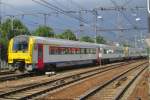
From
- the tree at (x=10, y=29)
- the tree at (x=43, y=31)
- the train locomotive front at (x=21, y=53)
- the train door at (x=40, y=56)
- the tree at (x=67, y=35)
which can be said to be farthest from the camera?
the tree at (x=67, y=35)

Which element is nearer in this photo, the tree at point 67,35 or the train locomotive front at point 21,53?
the train locomotive front at point 21,53

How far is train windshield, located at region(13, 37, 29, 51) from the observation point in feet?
101

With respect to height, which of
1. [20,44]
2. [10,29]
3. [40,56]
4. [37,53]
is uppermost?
[10,29]

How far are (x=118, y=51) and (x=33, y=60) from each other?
3836 centimetres

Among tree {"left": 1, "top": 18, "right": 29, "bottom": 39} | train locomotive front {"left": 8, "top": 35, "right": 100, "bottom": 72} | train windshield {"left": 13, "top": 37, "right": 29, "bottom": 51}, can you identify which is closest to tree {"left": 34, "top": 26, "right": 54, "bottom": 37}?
tree {"left": 1, "top": 18, "right": 29, "bottom": 39}

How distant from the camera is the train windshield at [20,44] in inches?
1208

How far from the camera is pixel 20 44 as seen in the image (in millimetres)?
31203

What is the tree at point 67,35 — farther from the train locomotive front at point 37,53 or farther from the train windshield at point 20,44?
the train windshield at point 20,44

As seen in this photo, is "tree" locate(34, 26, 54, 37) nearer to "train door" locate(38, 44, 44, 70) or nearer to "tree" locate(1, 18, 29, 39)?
"tree" locate(1, 18, 29, 39)

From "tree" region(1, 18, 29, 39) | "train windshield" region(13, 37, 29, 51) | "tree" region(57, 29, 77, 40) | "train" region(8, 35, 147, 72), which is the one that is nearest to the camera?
"train" region(8, 35, 147, 72)

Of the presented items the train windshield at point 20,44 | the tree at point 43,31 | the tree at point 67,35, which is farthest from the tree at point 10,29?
the train windshield at point 20,44

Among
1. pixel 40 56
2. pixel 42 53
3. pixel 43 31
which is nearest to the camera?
pixel 40 56

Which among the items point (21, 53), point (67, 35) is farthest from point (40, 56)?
point (67, 35)

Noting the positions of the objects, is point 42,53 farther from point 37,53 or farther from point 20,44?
point 20,44
